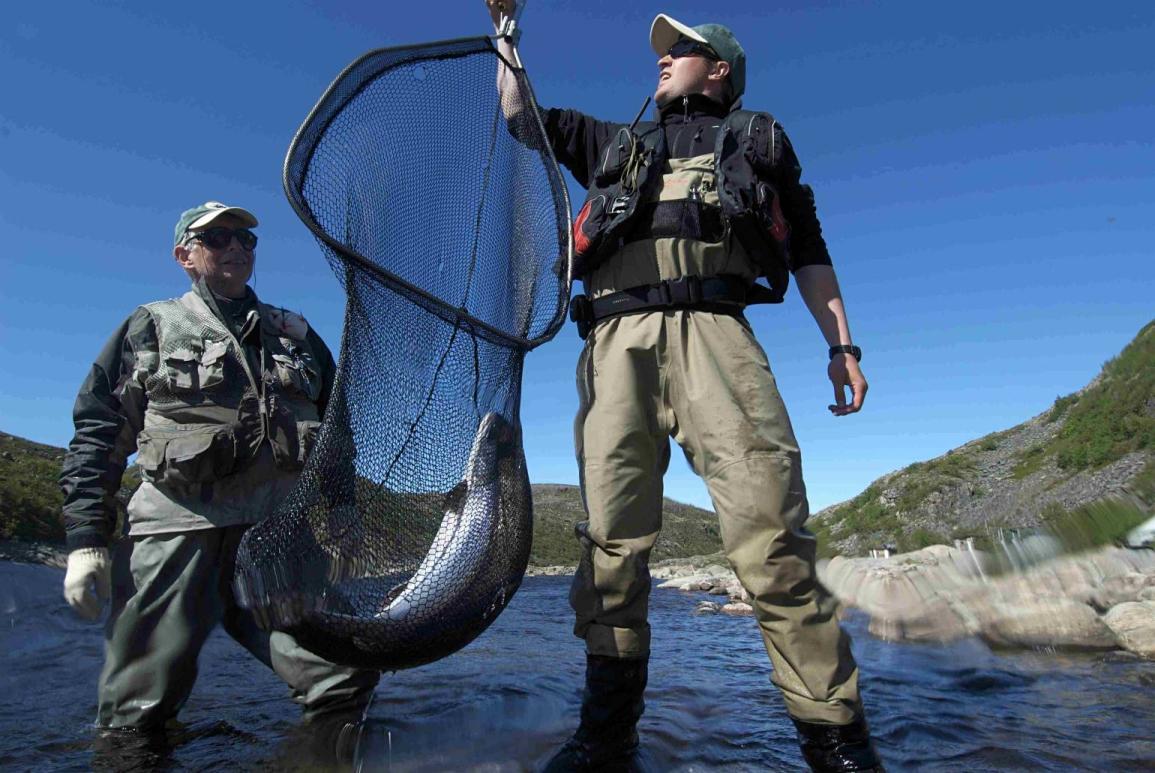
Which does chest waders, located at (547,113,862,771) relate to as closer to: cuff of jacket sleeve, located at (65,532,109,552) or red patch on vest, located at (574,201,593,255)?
red patch on vest, located at (574,201,593,255)

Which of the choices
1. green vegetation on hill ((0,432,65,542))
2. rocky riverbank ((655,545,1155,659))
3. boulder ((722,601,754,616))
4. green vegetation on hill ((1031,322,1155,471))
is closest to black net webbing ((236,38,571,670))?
rocky riverbank ((655,545,1155,659))

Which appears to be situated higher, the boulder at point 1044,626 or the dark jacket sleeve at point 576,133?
the dark jacket sleeve at point 576,133

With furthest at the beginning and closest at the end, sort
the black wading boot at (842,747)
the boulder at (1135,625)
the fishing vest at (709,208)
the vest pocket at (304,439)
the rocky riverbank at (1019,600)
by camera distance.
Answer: the rocky riverbank at (1019,600) → the boulder at (1135,625) → the vest pocket at (304,439) → the fishing vest at (709,208) → the black wading boot at (842,747)

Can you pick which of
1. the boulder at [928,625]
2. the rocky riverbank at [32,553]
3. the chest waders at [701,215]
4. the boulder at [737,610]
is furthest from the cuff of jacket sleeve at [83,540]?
the rocky riverbank at [32,553]

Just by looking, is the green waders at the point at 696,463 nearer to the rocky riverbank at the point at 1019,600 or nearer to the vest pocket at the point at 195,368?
the vest pocket at the point at 195,368

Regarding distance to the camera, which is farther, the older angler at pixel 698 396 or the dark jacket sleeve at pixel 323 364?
the dark jacket sleeve at pixel 323 364

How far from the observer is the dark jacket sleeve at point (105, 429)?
3.19 metres

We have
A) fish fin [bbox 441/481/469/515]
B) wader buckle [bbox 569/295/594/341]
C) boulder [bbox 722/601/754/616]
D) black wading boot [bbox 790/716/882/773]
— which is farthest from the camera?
boulder [bbox 722/601/754/616]

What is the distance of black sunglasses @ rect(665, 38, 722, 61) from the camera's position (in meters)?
2.88

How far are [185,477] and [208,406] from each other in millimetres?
421

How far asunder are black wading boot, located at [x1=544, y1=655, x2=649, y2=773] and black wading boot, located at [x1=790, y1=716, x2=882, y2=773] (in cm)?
64

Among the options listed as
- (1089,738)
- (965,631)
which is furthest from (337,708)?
(965,631)

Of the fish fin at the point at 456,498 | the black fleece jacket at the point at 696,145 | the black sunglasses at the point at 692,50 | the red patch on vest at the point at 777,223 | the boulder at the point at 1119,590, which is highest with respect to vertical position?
the black sunglasses at the point at 692,50

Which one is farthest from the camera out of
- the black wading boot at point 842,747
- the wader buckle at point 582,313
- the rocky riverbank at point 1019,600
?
the rocky riverbank at point 1019,600
